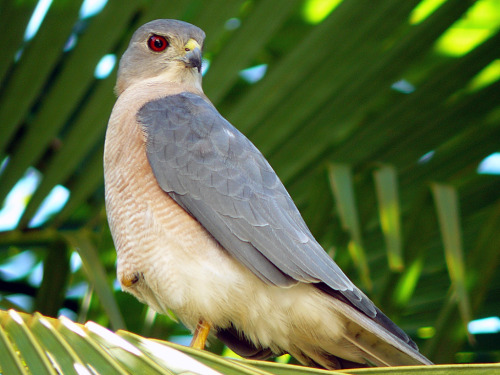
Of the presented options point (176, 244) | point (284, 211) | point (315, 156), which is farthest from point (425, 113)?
point (176, 244)

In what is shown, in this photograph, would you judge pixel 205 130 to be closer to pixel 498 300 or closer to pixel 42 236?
pixel 42 236

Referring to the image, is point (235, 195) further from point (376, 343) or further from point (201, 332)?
point (376, 343)

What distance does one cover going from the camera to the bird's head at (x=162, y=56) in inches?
133

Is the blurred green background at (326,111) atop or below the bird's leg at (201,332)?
atop

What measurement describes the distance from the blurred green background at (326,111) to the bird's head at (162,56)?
273 millimetres

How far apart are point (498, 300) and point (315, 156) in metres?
1.09

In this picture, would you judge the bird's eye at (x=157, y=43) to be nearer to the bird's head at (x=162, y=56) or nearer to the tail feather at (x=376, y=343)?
the bird's head at (x=162, y=56)

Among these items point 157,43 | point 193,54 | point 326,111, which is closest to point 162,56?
point 157,43

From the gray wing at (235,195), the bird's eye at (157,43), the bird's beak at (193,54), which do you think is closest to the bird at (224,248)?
the gray wing at (235,195)

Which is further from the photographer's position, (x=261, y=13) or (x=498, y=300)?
(x=498, y=300)

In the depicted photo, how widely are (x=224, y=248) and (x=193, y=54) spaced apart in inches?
45.6

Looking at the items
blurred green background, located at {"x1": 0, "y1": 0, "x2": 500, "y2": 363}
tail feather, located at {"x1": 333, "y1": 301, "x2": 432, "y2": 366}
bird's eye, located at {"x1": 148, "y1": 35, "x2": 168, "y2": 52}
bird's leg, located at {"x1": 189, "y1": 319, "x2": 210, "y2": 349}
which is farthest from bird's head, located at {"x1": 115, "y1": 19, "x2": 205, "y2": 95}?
tail feather, located at {"x1": 333, "y1": 301, "x2": 432, "y2": 366}

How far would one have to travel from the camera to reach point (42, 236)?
123 inches

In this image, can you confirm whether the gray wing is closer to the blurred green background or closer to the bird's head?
the blurred green background
